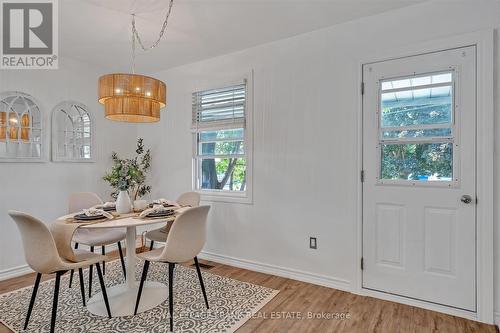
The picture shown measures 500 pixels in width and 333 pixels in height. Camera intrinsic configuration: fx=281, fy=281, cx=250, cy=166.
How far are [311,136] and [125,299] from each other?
2.30 meters

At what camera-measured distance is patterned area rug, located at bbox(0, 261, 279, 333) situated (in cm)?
209

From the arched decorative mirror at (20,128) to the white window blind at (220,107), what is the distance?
1840mm

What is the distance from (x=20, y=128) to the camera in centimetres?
317

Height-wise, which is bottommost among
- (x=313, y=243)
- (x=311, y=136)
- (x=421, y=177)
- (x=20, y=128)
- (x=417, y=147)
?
(x=313, y=243)

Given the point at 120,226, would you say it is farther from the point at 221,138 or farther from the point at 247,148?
the point at 221,138

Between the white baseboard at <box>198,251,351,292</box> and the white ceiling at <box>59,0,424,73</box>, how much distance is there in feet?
8.27

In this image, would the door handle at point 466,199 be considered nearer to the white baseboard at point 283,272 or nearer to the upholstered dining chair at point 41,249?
the white baseboard at point 283,272

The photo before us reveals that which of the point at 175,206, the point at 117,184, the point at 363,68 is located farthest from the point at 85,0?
the point at 363,68

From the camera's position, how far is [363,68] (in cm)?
263

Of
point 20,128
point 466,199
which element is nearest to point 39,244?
point 20,128

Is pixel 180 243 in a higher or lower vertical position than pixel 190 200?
lower

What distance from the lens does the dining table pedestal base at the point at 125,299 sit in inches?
90.2

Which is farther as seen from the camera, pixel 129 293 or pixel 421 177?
pixel 129 293

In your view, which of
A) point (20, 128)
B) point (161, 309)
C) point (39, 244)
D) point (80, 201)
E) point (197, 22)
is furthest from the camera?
point (20, 128)
